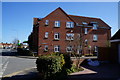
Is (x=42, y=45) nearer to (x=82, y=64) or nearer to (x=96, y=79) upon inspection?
(x=82, y=64)

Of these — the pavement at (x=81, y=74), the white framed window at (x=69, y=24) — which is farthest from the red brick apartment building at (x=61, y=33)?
the pavement at (x=81, y=74)

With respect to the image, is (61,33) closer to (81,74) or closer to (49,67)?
(81,74)

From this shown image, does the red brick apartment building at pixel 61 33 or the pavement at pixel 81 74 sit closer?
the pavement at pixel 81 74

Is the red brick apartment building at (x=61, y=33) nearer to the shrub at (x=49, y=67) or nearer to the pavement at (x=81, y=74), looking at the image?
the pavement at (x=81, y=74)

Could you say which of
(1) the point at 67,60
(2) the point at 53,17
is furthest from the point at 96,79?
(2) the point at 53,17

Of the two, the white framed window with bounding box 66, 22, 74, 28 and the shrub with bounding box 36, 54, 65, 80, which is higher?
the white framed window with bounding box 66, 22, 74, 28

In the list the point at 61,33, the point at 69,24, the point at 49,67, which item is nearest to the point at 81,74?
the point at 49,67

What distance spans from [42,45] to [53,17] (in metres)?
6.64

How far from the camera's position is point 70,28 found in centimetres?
2859

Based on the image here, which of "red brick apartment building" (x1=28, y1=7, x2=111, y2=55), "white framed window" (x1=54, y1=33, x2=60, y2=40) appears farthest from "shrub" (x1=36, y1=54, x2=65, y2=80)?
"white framed window" (x1=54, y1=33, x2=60, y2=40)

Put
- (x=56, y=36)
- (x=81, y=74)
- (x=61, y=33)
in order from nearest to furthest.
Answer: (x=81, y=74) < (x=56, y=36) < (x=61, y=33)

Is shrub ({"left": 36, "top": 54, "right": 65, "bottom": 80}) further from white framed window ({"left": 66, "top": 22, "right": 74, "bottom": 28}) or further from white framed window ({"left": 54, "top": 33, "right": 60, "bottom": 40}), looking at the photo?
white framed window ({"left": 66, "top": 22, "right": 74, "bottom": 28})

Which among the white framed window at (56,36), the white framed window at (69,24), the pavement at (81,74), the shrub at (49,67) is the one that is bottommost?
the pavement at (81,74)

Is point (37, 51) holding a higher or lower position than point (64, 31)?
lower
